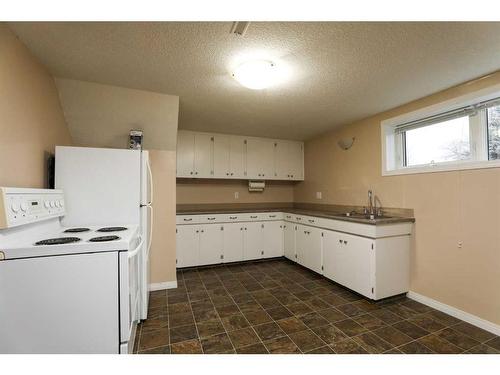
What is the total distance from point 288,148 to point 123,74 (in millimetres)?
3104

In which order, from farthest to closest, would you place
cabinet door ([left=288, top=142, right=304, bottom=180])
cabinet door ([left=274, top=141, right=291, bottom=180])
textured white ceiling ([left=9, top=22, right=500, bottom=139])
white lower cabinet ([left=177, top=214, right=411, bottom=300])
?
cabinet door ([left=288, top=142, right=304, bottom=180]) < cabinet door ([left=274, top=141, right=291, bottom=180]) < white lower cabinet ([left=177, top=214, right=411, bottom=300]) < textured white ceiling ([left=9, top=22, right=500, bottom=139])

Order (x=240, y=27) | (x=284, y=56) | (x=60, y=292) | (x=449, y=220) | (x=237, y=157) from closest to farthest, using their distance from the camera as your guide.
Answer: (x=60, y=292) → (x=240, y=27) → (x=284, y=56) → (x=449, y=220) → (x=237, y=157)

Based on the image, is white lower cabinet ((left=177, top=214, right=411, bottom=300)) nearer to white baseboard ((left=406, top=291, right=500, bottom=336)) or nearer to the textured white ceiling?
white baseboard ((left=406, top=291, right=500, bottom=336))

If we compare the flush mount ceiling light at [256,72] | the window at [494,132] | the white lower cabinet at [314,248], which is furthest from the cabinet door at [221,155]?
the window at [494,132]

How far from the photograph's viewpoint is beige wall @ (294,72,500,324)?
77.7 inches

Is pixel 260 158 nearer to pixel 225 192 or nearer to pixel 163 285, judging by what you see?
pixel 225 192

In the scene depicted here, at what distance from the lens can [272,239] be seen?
156 inches

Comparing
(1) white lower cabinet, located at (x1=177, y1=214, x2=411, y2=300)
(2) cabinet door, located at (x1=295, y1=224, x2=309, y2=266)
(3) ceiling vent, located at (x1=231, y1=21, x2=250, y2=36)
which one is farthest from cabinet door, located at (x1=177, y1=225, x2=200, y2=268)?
(3) ceiling vent, located at (x1=231, y1=21, x2=250, y2=36)

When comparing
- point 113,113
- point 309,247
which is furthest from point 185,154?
point 309,247

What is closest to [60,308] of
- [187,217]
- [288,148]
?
[187,217]

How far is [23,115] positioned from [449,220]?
366cm

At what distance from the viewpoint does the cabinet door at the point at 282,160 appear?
14.4ft

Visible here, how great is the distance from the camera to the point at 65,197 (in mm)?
1867

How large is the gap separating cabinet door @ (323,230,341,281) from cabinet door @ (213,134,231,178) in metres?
1.92
